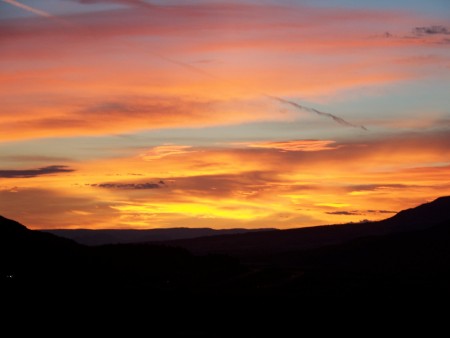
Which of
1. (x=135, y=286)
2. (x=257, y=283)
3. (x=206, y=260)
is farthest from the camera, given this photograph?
(x=206, y=260)

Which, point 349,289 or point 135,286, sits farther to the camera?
point 349,289

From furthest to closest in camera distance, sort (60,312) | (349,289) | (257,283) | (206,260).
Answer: (206,260), (257,283), (349,289), (60,312)

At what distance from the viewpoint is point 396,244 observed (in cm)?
13838

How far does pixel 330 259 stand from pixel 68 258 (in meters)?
65.7

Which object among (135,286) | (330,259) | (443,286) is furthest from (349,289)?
(330,259)

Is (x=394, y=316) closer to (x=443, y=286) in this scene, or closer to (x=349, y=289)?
(x=349, y=289)

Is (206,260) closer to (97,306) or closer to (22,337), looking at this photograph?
(97,306)

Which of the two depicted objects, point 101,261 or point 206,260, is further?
point 206,260

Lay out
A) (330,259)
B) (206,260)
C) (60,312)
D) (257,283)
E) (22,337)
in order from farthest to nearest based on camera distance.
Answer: (330,259) → (206,260) → (257,283) → (60,312) → (22,337)

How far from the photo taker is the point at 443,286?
252 ft

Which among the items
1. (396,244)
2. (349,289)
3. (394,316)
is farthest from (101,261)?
(396,244)

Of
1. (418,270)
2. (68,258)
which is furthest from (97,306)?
(418,270)

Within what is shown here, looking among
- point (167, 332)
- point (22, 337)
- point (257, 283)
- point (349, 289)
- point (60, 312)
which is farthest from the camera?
point (257, 283)

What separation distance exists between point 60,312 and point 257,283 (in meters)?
33.7
